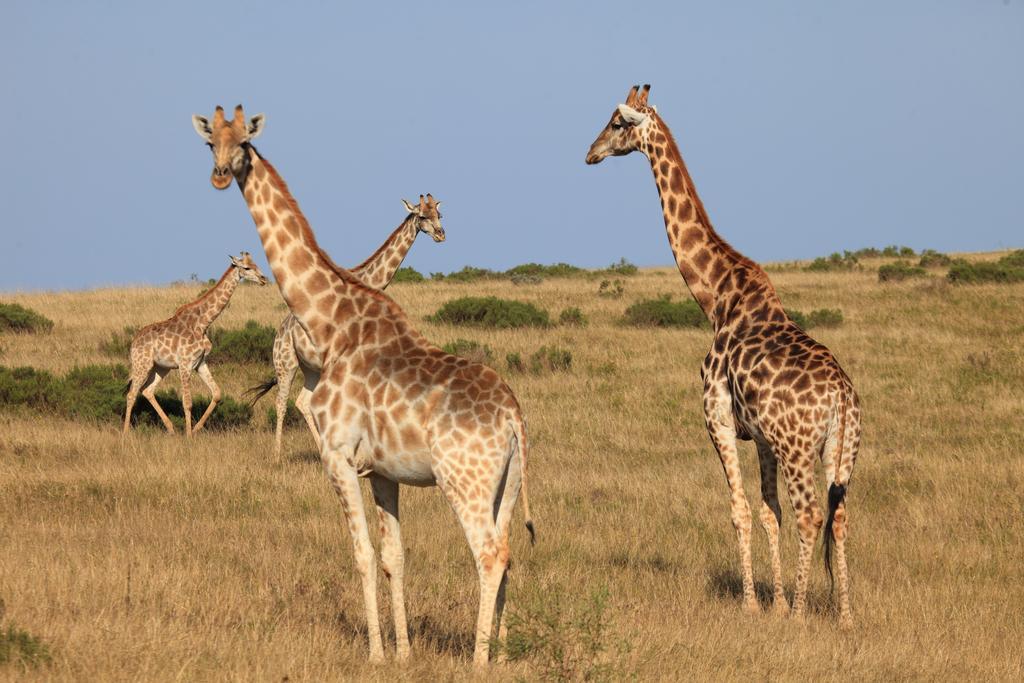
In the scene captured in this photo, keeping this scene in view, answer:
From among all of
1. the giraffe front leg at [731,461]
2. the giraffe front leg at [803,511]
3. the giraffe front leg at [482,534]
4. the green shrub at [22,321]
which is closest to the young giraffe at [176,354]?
the green shrub at [22,321]

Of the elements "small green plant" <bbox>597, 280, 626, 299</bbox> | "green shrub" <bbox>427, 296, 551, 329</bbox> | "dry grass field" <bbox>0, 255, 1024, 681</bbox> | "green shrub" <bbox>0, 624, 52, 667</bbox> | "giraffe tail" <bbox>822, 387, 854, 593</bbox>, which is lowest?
"dry grass field" <bbox>0, 255, 1024, 681</bbox>

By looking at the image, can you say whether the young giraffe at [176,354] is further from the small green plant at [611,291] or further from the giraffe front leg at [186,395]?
the small green plant at [611,291]

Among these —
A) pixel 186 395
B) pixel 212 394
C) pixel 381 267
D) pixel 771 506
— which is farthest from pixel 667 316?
pixel 771 506

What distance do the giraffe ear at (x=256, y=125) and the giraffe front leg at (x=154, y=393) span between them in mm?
8916

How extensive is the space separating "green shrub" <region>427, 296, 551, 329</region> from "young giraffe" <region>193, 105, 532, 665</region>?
53.3ft

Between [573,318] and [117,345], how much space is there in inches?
349

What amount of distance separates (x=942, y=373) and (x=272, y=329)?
11520 millimetres

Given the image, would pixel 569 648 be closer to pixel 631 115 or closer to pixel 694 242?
pixel 694 242

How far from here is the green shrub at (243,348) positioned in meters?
20.5

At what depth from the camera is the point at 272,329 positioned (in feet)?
71.6

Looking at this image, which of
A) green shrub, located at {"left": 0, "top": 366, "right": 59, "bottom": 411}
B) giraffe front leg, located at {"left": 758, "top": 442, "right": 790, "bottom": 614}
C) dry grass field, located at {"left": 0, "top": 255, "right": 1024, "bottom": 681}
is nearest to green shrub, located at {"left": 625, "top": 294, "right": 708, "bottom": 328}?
dry grass field, located at {"left": 0, "top": 255, "right": 1024, "bottom": 681}

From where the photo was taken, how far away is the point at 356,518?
7035mm

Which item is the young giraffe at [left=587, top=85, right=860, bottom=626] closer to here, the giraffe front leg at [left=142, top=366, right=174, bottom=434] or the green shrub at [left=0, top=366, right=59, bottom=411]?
the giraffe front leg at [left=142, top=366, right=174, bottom=434]

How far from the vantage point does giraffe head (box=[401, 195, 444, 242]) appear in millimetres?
14078
